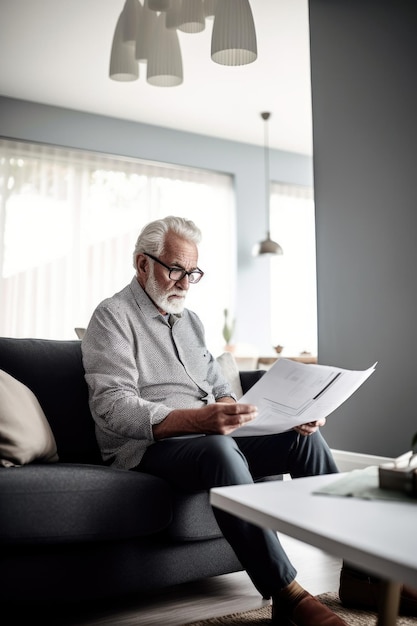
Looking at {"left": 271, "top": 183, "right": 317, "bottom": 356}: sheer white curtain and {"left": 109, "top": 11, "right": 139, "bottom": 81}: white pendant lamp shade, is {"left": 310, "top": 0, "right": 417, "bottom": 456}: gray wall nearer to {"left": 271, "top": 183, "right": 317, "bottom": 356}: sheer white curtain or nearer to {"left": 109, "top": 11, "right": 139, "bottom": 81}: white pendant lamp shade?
{"left": 109, "top": 11, "right": 139, "bottom": 81}: white pendant lamp shade

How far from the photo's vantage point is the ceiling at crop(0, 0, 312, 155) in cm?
405

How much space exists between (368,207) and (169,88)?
257 centimetres

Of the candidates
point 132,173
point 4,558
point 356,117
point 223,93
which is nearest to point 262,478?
point 4,558

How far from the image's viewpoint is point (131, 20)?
10.3 ft

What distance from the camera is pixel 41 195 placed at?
18.1 feet

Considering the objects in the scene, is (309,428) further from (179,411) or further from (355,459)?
(355,459)

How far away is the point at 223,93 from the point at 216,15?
91.2 inches

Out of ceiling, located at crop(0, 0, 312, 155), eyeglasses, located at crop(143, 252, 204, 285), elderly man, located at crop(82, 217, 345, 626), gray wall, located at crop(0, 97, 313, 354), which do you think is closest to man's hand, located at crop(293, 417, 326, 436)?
elderly man, located at crop(82, 217, 345, 626)

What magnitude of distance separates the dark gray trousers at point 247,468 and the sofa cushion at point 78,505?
8 cm

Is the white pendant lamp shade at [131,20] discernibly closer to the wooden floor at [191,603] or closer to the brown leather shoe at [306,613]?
the wooden floor at [191,603]

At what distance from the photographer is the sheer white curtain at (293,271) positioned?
6562mm

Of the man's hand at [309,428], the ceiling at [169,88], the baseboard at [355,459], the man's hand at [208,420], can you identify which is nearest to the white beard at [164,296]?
the man's hand at [208,420]

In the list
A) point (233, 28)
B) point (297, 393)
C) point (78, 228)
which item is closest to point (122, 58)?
point (233, 28)

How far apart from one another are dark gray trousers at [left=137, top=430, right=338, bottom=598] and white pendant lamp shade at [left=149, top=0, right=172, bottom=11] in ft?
7.00
